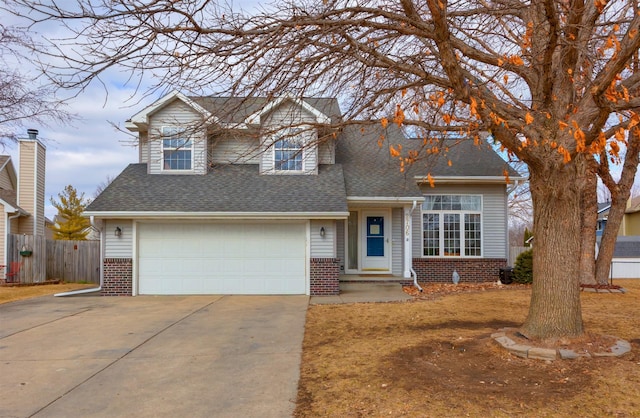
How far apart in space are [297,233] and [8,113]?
314 inches

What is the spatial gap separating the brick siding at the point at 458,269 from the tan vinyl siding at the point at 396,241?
542mm

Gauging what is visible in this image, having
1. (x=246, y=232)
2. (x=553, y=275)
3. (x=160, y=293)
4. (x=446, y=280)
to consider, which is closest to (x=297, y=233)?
(x=246, y=232)

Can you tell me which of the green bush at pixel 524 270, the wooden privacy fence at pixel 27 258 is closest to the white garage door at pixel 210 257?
the green bush at pixel 524 270

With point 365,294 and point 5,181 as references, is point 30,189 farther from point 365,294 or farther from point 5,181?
point 365,294

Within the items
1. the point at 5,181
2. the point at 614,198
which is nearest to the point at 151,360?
the point at 614,198

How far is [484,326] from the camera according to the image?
7.76 m

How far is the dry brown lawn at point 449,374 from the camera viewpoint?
430 centimetres

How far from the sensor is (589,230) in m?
12.2

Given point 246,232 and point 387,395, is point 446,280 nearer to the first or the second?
point 246,232

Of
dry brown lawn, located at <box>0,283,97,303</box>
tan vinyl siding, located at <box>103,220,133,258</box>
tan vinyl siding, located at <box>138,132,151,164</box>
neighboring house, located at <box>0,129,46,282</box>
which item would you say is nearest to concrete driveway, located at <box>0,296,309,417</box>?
tan vinyl siding, located at <box>103,220,133,258</box>

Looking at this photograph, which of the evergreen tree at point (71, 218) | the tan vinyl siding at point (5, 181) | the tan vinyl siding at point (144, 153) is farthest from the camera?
the evergreen tree at point (71, 218)

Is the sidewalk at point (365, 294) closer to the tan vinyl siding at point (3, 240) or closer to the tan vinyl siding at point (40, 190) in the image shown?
the tan vinyl siding at point (3, 240)

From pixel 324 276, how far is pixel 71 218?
24379mm

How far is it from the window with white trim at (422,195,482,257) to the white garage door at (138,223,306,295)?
4.50 metres
